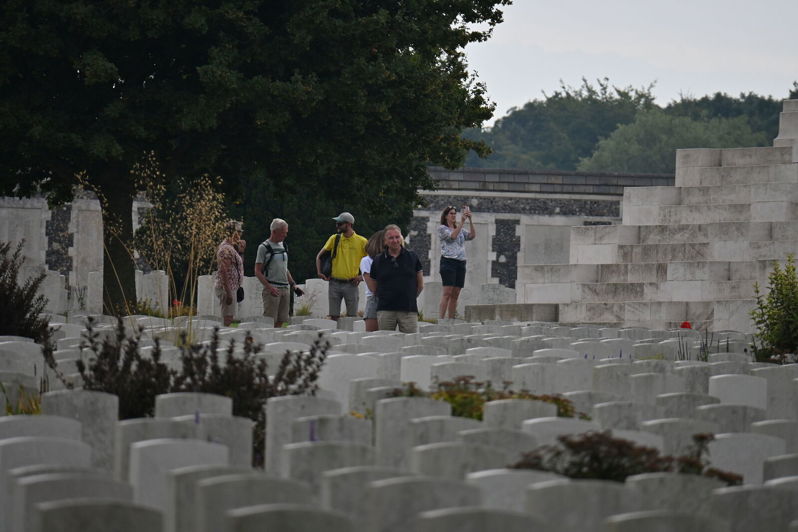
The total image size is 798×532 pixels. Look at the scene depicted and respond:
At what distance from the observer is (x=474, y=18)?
2022 centimetres

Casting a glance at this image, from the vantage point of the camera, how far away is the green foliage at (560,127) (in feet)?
270

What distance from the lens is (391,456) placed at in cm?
601

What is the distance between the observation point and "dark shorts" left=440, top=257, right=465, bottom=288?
17.9 meters

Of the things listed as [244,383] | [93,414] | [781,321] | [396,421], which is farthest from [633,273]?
[93,414]

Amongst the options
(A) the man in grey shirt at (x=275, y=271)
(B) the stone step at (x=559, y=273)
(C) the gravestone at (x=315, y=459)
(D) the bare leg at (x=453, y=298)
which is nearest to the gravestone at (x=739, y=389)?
(C) the gravestone at (x=315, y=459)

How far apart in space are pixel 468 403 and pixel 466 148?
14374mm

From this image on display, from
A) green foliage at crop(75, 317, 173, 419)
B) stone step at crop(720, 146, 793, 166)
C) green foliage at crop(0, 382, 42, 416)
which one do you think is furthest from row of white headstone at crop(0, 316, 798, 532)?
stone step at crop(720, 146, 793, 166)

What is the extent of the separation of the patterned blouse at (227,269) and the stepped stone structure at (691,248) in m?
6.07

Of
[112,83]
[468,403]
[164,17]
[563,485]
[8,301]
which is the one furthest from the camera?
[112,83]

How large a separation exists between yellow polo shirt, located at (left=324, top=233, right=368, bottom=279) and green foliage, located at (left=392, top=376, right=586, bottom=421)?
8236 millimetres

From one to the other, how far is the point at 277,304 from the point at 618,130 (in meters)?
63.7

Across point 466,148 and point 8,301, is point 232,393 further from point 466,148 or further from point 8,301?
point 466,148

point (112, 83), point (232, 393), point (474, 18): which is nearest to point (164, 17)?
point (112, 83)

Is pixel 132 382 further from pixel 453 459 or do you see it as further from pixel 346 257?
pixel 346 257
